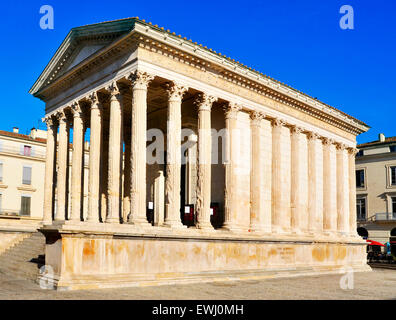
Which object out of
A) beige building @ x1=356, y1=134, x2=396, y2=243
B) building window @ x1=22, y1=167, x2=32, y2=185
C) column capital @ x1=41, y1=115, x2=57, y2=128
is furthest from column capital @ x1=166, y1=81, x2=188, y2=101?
beige building @ x1=356, y1=134, x2=396, y2=243

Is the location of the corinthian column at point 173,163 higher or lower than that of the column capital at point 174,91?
lower

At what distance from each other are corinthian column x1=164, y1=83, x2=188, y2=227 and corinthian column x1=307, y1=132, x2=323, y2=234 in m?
11.5

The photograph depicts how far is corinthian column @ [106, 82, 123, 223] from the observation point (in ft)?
66.4

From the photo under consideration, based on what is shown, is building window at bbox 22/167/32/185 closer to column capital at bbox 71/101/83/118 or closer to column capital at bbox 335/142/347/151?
column capital at bbox 71/101/83/118

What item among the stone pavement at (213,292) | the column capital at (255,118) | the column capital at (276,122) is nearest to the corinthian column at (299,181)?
the column capital at (276,122)

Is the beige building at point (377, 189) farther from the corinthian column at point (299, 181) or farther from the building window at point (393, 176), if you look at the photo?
the corinthian column at point (299, 181)

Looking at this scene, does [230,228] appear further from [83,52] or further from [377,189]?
[377,189]

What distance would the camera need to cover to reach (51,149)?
26.5 meters

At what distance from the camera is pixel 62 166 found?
990 inches

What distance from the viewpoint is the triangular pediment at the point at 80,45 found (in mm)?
20294

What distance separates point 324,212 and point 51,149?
17.6 m

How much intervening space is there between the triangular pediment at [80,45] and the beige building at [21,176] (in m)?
18.2

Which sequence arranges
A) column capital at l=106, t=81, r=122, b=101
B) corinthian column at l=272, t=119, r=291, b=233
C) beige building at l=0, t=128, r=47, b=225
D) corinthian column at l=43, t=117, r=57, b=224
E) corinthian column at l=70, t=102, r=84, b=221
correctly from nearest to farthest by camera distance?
column capital at l=106, t=81, r=122, b=101 < corinthian column at l=70, t=102, r=84, b=221 < corinthian column at l=272, t=119, r=291, b=233 < corinthian column at l=43, t=117, r=57, b=224 < beige building at l=0, t=128, r=47, b=225

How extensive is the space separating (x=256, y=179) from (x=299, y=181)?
4.44 m
